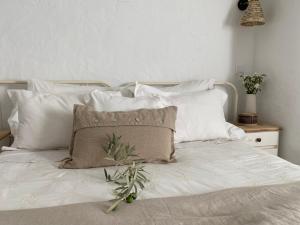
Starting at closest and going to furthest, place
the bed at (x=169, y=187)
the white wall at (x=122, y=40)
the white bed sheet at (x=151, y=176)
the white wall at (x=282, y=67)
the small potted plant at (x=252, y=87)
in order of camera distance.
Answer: the bed at (x=169, y=187) < the white bed sheet at (x=151, y=176) < the white wall at (x=122, y=40) < the white wall at (x=282, y=67) < the small potted plant at (x=252, y=87)

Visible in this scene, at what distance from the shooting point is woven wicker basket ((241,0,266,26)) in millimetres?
2341

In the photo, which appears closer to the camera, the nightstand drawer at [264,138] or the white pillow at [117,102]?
the white pillow at [117,102]

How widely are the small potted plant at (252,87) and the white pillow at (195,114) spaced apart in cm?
48

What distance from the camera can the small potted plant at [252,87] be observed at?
2.46m

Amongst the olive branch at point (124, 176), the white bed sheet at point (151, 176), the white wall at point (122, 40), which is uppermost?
the white wall at point (122, 40)

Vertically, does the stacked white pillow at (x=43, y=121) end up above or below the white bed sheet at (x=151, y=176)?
above

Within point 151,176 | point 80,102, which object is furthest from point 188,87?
point 151,176

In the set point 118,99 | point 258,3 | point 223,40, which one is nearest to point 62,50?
point 118,99

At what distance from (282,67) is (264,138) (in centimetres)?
59

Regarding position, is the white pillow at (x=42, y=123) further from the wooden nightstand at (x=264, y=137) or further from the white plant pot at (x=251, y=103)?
the white plant pot at (x=251, y=103)

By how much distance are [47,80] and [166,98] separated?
90 cm

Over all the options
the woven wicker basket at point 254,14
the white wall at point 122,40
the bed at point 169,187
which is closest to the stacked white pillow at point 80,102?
the bed at point 169,187

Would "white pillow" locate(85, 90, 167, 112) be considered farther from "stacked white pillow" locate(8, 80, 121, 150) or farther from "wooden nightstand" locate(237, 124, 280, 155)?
"wooden nightstand" locate(237, 124, 280, 155)

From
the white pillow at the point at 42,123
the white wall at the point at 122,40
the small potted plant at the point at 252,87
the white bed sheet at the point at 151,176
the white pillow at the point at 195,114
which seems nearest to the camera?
the white bed sheet at the point at 151,176
